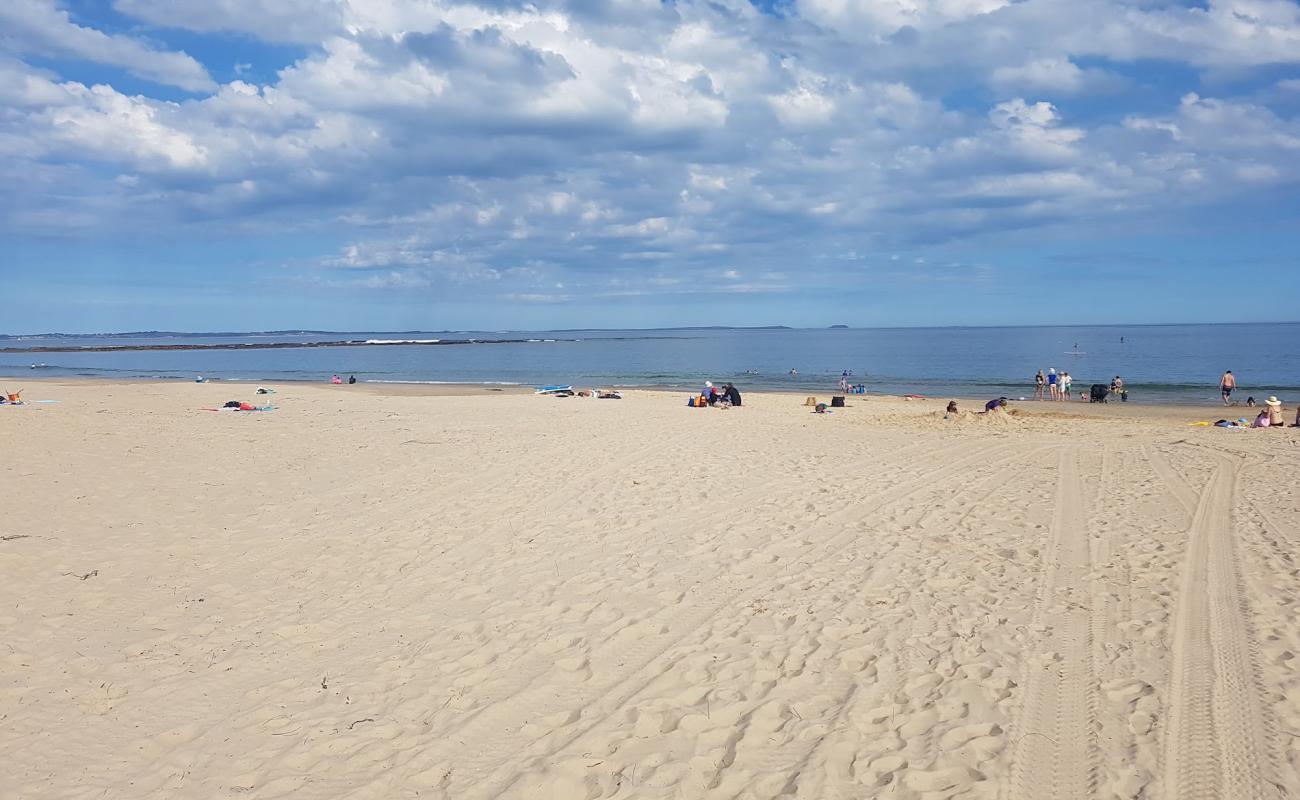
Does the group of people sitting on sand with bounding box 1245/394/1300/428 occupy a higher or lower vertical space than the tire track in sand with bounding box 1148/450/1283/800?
higher

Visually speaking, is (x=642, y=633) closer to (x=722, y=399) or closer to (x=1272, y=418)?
(x=1272, y=418)

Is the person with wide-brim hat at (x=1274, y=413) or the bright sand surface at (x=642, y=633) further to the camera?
the person with wide-brim hat at (x=1274, y=413)

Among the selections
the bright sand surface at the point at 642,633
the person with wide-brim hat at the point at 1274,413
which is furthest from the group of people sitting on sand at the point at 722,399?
the bright sand surface at the point at 642,633

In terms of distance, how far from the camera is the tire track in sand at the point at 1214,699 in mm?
3717

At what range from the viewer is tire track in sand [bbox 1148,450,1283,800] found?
3.72 meters

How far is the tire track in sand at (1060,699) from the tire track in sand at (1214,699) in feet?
1.25

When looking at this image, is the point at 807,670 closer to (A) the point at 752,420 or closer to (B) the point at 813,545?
(B) the point at 813,545

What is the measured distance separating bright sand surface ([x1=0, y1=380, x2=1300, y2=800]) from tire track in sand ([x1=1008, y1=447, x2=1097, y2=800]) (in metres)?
0.02

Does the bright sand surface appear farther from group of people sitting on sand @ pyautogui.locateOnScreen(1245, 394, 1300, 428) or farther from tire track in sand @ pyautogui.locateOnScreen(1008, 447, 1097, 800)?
group of people sitting on sand @ pyautogui.locateOnScreen(1245, 394, 1300, 428)

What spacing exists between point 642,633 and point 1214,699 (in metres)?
3.40

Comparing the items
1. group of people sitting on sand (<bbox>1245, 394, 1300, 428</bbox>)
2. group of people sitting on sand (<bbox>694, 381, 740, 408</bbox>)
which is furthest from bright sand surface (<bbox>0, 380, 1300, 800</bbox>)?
group of people sitting on sand (<bbox>694, 381, 740, 408</bbox>)

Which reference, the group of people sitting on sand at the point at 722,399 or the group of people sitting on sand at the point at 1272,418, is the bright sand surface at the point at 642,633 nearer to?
the group of people sitting on sand at the point at 1272,418

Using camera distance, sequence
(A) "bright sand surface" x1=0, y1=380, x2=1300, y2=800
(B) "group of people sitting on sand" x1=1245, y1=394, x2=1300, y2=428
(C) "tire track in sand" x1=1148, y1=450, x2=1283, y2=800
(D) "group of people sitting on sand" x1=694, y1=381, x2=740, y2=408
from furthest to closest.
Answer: (D) "group of people sitting on sand" x1=694, y1=381, x2=740, y2=408 → (B) "group of people sitting on sand" x1=1245, y1=394, x2=1300, y2=428 → (A) "bright sand surface" x1=0, y1=380, x2=1300, y2=800 → (C) "tire track in sand" x1=1148, y1=450, x2=1283, y2=800

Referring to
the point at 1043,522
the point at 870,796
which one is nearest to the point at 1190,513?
the point at 1043,522
